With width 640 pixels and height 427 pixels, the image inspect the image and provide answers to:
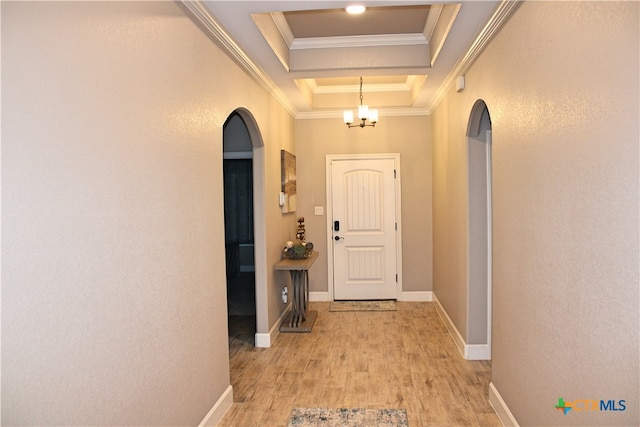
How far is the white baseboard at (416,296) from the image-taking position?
5.94 metres

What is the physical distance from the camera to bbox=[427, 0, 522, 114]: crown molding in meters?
2.40

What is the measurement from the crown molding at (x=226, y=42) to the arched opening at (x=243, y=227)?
1.21 ft

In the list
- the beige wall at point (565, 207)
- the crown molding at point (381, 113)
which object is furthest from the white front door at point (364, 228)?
the beige wall at point (565, 207)

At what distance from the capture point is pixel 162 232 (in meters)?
2.13

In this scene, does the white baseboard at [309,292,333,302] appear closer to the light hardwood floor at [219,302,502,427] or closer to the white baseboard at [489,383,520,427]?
the light hardwood floor at [219,302,502,427]

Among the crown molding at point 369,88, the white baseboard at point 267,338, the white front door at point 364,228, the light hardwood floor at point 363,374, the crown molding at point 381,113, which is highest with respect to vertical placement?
the crown molding at point 369,88

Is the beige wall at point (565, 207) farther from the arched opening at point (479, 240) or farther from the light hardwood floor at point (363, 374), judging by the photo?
the arched opening at point (479, 240)

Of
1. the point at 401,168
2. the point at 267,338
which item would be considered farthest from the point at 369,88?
the point at 267,338

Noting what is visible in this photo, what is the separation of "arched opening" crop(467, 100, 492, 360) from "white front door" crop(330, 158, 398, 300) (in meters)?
2.19

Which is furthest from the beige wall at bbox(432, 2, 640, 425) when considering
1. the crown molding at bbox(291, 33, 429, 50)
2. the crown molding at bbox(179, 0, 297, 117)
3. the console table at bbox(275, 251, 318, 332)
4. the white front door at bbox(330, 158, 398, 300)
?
the white front door at bbox(330, 158, 398, 300)

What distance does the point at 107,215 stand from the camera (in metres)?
1.67

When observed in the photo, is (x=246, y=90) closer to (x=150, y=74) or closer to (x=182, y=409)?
(x=150, y=74)

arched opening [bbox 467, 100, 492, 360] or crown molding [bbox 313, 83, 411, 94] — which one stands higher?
crown molding [bbox 313, 83, 411, 94]

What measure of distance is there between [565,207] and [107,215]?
72.5 inches
